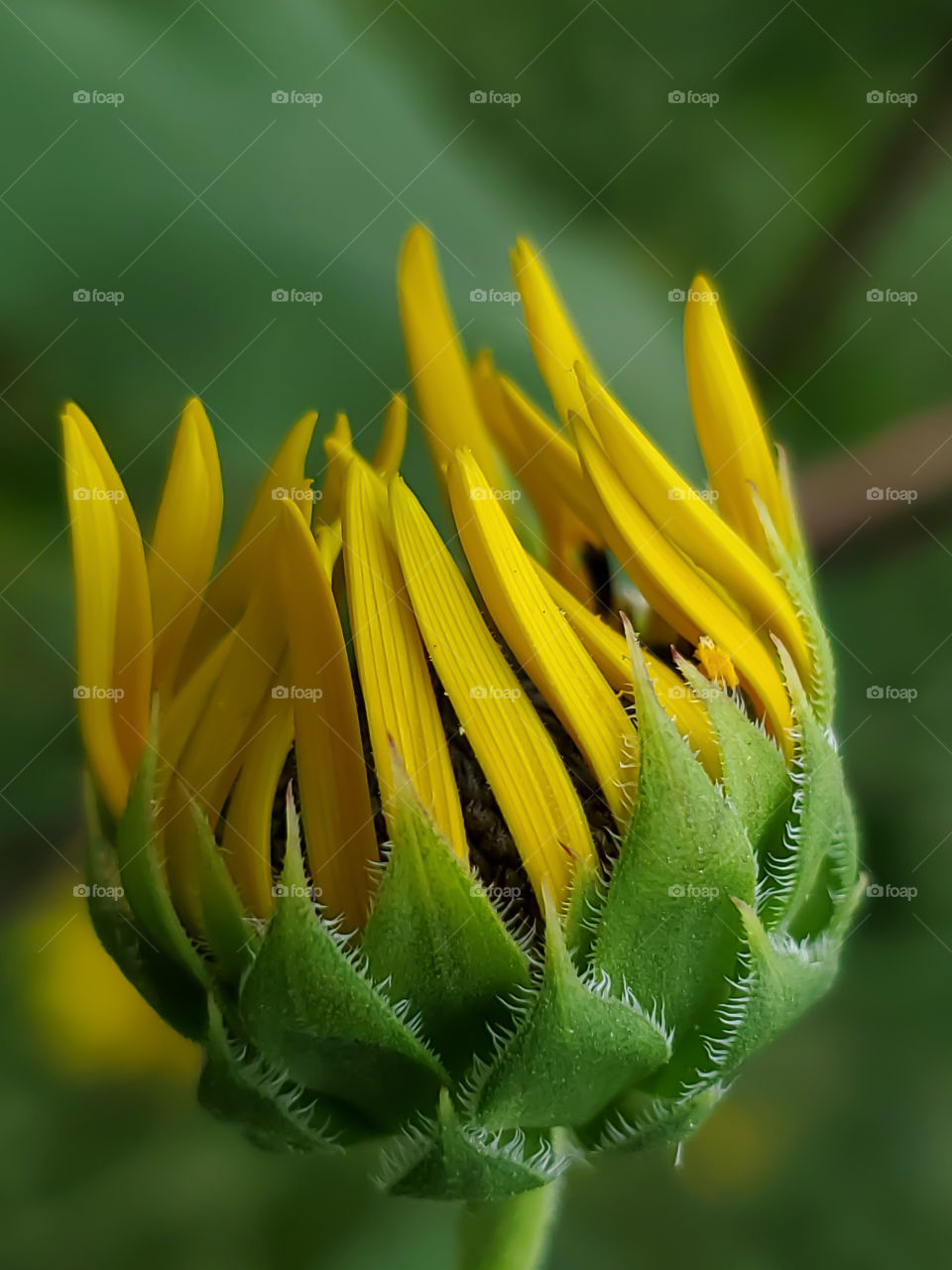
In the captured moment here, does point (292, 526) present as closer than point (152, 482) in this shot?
Yes

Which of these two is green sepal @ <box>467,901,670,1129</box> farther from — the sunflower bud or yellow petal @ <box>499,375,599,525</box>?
yellow petal @ <box>499,375,599,525</box>

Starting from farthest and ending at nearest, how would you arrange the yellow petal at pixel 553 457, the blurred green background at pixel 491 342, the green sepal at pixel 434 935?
the blurred green background at pixel 491 342 < the yellow petal at pixel 553 457 < the green sepal at pixel 434 935

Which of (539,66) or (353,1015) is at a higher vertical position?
(539,66)

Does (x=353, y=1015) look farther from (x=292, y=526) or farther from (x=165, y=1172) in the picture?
(x=165, y=1172)

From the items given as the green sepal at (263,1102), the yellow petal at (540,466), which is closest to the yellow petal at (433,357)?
the yellow petal at (540,466)

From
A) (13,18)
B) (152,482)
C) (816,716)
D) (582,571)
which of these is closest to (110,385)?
(152,482)

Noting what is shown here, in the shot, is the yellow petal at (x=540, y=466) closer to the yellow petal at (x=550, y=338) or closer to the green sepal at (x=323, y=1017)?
the yellow petal at (x=550, y=338)
